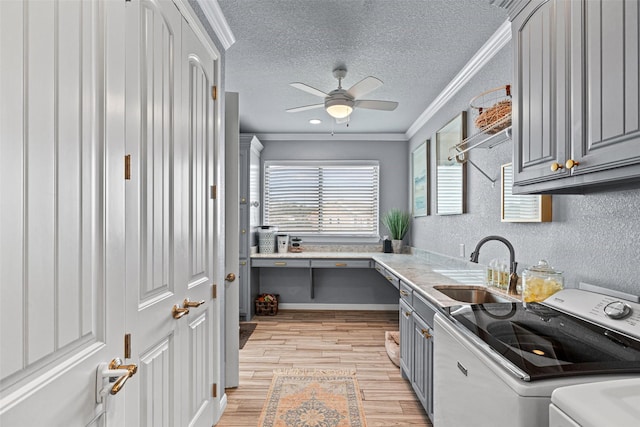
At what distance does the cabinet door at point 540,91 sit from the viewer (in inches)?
→ 52.7

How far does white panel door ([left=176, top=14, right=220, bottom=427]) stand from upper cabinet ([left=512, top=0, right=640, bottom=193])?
4.92 ft

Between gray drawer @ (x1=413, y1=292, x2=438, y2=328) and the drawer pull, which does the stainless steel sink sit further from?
the drawer pull

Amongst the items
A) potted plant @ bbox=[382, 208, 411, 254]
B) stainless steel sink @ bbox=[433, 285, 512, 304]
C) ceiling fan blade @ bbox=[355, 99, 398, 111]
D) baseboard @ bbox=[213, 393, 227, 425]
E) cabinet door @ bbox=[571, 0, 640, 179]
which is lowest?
baseboard @ bbox=[213, 393, 227, 425]

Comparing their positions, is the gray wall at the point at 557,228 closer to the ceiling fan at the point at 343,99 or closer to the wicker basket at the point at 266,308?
the ceiling fan at the point at 343,99

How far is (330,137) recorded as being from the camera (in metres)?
5.12

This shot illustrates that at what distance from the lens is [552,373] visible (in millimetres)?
933

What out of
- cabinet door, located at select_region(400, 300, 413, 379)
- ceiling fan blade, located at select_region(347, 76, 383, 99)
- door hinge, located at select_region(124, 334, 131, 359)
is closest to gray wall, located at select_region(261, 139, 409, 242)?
ceiling fan blade, located at select_region(347, 76, 383, 99)

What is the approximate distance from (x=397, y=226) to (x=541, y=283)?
318cm

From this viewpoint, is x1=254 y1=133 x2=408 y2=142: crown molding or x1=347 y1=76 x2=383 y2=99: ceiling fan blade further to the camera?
x1=254 y1=133 x2=408 y2=142: crown molding

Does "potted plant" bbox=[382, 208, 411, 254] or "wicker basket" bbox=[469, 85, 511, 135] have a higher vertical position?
"wicker basket" bbox=[469, 85, 511, 135]

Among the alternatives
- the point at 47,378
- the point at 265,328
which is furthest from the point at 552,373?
the point at 265,328

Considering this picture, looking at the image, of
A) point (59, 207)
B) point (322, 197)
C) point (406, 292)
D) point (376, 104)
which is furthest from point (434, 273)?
point (59, 207)

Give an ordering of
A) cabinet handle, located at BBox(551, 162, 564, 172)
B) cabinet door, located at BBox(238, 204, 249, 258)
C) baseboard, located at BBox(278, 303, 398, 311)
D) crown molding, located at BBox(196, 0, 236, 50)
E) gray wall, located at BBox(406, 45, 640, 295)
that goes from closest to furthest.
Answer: cabinet handle, located at BBox(551, 162, 564, 172) → gray wall, located at BBox(406, 45, 640, 295) → crown molding, located at BBox(196, 0, 236, 50) → cabinet door, located at BBox(238, 204, 249, 258) → baseboard, located at BBox(278, 303, 398, 311)

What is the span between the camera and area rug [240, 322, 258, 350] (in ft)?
12.4
